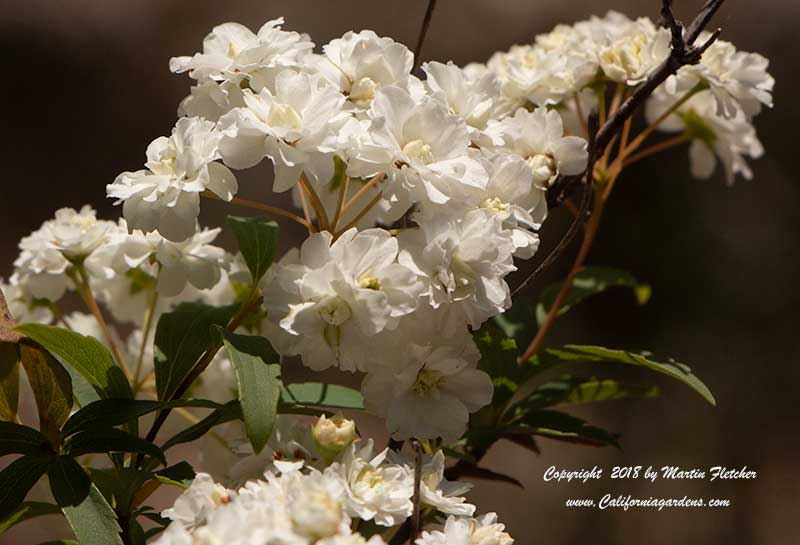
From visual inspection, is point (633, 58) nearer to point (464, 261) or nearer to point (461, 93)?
point (461, 93)

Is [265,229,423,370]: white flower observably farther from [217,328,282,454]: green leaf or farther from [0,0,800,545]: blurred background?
[0,0,800,545]: blurred background

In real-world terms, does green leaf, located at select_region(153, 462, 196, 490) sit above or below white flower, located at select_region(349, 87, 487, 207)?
below

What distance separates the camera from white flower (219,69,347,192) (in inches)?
27.2

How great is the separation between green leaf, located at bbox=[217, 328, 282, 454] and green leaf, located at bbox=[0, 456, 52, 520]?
0.59 ft

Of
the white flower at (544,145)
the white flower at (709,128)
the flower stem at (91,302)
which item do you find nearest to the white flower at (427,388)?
the white flower at (544,145)

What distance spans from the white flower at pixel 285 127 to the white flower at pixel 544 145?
0.63 ft

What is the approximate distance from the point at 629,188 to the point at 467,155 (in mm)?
2355

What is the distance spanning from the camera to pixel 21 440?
2.45 ft

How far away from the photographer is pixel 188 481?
2.40 feet

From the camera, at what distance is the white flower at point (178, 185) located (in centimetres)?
70

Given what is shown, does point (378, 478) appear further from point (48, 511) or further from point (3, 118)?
point (3, 118)

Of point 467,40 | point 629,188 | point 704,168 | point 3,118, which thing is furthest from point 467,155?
point 3,118

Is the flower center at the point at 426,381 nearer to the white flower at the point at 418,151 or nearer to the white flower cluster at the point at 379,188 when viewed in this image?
the white flower cluster at the point at 379,188

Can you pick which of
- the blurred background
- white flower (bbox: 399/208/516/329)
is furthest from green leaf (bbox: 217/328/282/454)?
the blurred background
